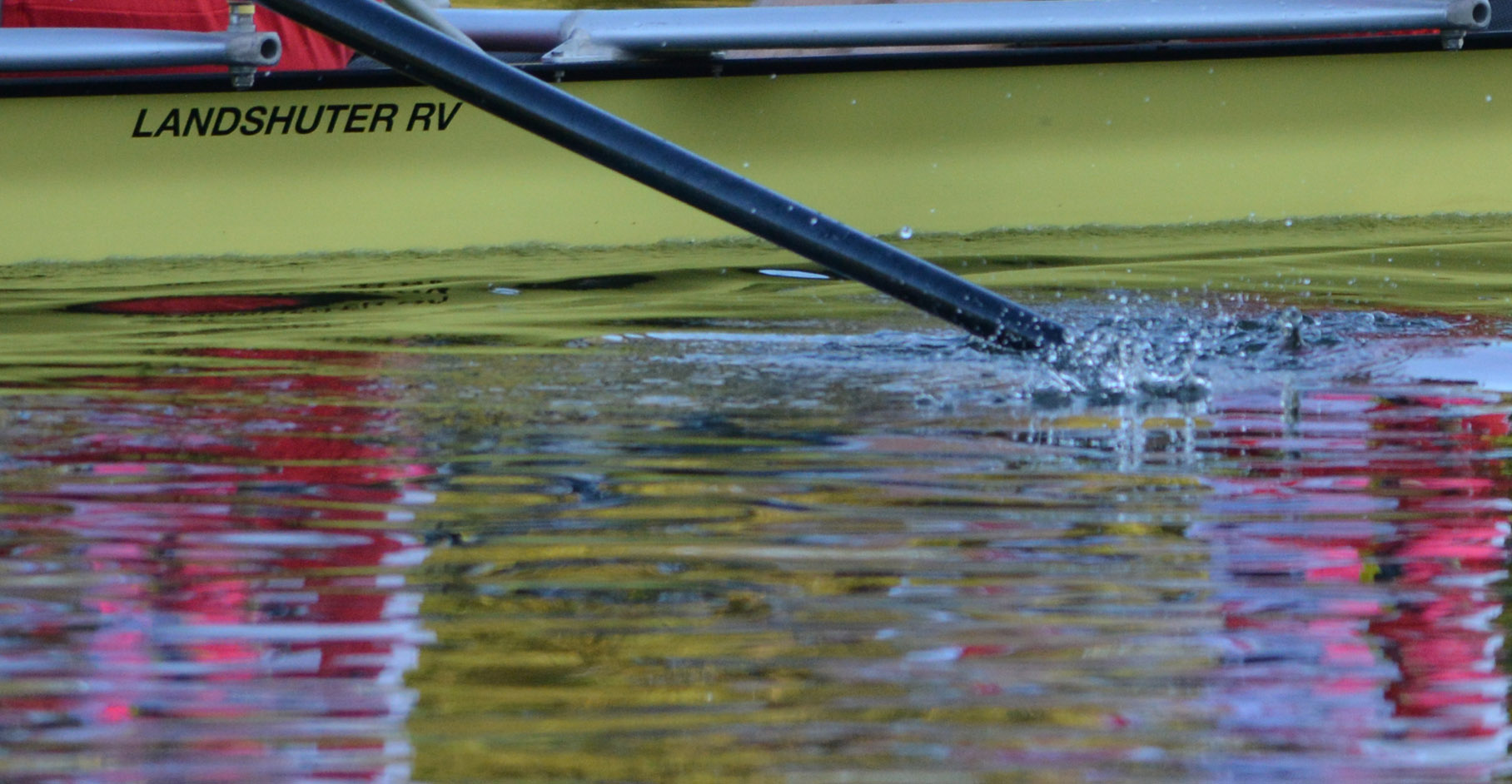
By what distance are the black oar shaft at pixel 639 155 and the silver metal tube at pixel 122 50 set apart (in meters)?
1.70

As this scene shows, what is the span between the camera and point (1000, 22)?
17.1 ft

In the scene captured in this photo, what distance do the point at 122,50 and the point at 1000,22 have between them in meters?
2.27

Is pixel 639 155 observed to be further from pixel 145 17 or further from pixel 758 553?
pixel 145 17

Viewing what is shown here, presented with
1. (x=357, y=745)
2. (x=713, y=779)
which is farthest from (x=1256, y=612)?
(x=357, y=745)

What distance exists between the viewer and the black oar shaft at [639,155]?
3.18 m

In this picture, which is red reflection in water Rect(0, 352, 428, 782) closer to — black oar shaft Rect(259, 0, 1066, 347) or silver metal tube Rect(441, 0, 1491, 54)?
black oar shaft Rect(259, 0, 1066, 347)

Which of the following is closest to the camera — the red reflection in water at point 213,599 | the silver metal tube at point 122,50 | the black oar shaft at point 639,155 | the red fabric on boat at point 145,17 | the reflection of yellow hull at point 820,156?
the red reflection in water at point 213,599

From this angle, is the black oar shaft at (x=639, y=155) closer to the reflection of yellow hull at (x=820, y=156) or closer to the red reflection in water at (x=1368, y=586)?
the red reflection in water at (x=1368, y=586)

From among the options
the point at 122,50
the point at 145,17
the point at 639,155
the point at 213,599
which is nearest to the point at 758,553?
the point at 213,599

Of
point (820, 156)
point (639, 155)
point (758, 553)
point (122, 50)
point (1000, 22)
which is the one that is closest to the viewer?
point (758, 553)

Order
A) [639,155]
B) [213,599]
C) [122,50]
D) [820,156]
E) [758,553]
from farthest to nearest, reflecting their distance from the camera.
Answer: [820,156], [122,50], [639,155], [758,553], [213,599]

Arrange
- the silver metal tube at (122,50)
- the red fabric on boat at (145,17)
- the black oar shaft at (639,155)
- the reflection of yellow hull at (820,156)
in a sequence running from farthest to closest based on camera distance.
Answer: the red fabric on boat at (145,17) < the reflection of yellow hull at (820,156) < the silver metal tube at (122,50) < the black oar shaft at (639,155)

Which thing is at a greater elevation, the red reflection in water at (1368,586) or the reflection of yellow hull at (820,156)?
the reflection of yellow hull at (820,156)

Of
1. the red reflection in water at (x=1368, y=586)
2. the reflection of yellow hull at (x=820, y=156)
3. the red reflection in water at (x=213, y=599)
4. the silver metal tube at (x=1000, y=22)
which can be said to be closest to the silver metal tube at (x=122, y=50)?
the reflection of yellow hull at (x=820, y=156)
